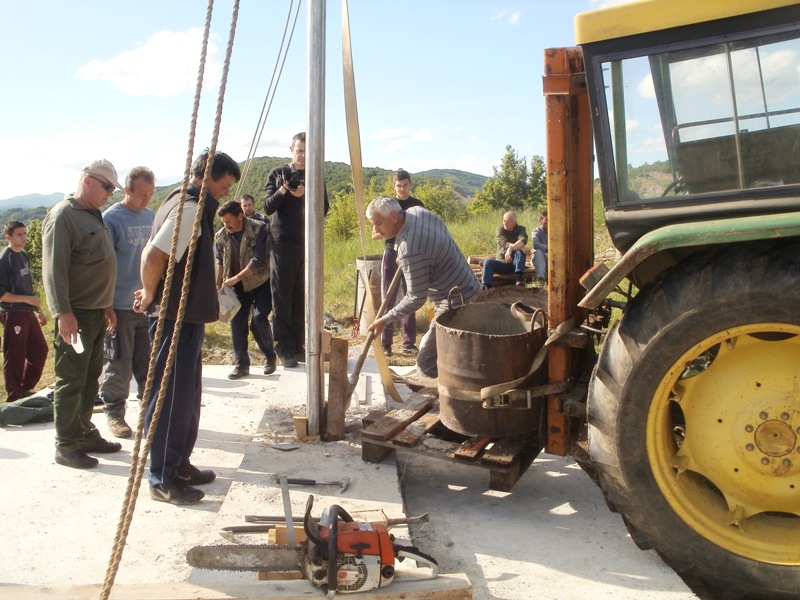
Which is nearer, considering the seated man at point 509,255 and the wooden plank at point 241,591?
the wooden plank at point 241,591

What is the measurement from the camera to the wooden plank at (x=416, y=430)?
3807 mm

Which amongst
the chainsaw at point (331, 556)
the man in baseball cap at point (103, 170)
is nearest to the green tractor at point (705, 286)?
the chainsaw at point (331, 556)

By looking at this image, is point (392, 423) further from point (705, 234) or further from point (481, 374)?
point (705, 234)

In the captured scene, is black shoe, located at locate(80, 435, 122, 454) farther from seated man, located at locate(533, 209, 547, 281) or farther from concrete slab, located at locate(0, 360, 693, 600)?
seated man, located at locate(533, 209, 547, 281)

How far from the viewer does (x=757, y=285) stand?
8.20 feet

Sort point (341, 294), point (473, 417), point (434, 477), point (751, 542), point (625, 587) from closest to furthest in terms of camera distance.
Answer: point (751, 542) < point (625, 587) < point (473, 417) < point (434, 477) < point (341, 294)

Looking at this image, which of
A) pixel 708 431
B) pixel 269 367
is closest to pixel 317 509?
pixel 708 431

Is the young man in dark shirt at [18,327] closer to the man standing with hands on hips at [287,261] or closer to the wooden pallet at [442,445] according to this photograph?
the man standing with hands on hips at [287,261]

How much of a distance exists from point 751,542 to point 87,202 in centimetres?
379

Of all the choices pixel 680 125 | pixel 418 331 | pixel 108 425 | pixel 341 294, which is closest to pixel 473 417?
pixel 680 125

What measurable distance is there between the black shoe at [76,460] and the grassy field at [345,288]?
1.97 m

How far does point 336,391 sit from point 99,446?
1455 mm

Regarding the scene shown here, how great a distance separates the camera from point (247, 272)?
20.5 feet

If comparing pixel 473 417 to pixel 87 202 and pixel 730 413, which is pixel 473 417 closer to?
pixel 730 413
